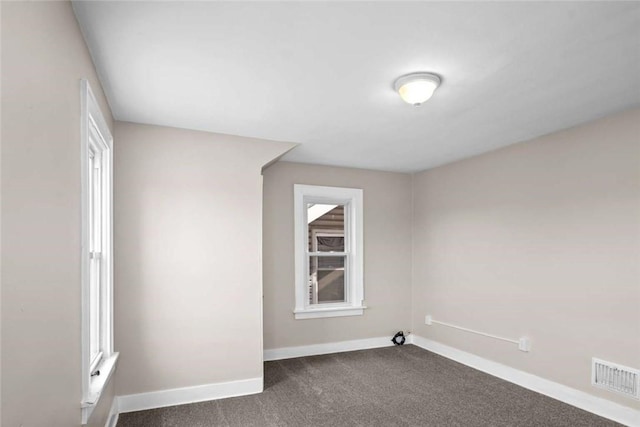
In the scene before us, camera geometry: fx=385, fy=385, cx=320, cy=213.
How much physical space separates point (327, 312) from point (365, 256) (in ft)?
2.89

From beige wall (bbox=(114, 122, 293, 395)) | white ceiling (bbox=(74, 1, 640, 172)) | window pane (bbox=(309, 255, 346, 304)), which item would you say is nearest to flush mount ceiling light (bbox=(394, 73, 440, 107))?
white ceiling (bbox=(74, 1, 640, 172))

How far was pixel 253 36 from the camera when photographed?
190cm

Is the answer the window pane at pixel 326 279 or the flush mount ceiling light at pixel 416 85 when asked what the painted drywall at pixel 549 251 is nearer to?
the window pane at pixel 326 279

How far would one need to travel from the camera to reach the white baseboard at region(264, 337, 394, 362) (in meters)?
4.46

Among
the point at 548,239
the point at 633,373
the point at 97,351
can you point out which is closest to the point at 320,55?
the point at 97,351

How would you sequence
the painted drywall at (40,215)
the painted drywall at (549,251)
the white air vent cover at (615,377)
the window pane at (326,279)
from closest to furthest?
the painted drywall at (40,215) → the white air vent cover at (615,377) → the painted drywall at (549,251) → the window pane at (326,279)

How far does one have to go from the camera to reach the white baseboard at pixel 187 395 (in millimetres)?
3145

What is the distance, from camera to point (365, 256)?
505 cm

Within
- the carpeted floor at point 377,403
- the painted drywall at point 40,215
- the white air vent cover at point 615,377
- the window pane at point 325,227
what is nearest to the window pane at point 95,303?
the carpeted floor at point 377,403

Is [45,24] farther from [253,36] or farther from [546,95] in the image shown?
[546,95]

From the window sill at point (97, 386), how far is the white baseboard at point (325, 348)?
1.92 meters

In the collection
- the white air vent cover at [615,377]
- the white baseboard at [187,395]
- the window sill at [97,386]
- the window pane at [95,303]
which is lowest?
the white baseboard at [187,395]

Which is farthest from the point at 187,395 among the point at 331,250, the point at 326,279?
the point at 331,250

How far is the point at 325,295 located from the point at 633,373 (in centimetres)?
313
